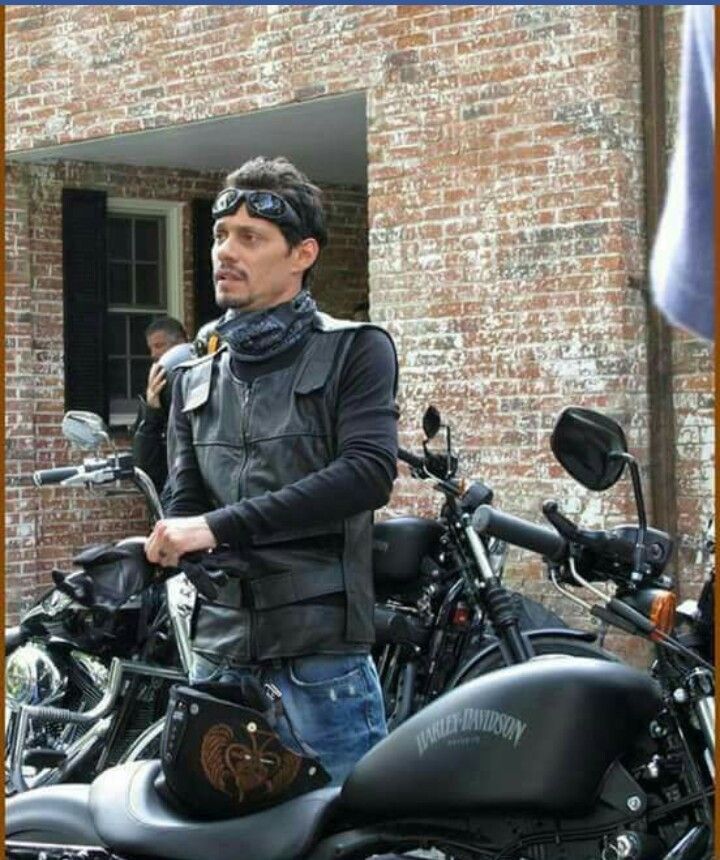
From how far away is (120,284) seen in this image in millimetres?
11609

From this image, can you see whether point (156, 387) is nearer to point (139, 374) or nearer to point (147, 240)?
point (139, 374)

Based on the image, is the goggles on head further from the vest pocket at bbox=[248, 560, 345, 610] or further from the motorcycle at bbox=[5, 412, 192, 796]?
the motorcycle at bbox=[5, 412, 192, 796]

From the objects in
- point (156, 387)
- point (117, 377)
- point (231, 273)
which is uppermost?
point (231, 273)

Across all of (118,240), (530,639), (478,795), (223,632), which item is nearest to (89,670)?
(530,639)

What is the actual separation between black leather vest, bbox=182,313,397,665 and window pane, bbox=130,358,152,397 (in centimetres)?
839

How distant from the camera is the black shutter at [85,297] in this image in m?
11.2

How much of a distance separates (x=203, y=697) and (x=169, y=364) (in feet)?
15.6

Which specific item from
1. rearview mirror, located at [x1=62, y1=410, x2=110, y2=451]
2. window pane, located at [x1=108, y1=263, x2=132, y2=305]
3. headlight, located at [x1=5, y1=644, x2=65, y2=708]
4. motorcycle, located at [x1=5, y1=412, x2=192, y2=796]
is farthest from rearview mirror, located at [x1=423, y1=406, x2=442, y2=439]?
window pane, located at [x1=108, y1=263, x2=132, y2=305]

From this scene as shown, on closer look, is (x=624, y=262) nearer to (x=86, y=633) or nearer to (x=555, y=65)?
(x=555, y=65)

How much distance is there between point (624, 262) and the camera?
7.55 metres

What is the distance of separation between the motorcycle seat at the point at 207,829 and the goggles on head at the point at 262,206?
3.80 ft

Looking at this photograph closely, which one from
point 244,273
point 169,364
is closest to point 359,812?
point 244,273

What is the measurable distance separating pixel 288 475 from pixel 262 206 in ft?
1.71

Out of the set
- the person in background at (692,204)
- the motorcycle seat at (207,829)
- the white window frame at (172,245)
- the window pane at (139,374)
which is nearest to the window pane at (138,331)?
the window pane at (139,374)
